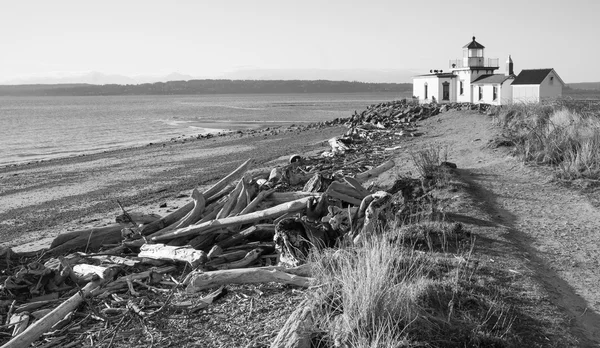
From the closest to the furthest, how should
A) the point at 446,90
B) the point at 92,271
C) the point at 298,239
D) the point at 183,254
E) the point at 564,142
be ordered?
the point at 92,271 < the point at 298,239 < the point at 183,254 < the point at 564,142 < the point at 446,90

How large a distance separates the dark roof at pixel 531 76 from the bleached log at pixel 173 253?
131 ft

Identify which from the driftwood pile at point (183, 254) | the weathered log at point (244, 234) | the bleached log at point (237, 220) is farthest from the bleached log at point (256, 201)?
the weathered log at point (244, 234)

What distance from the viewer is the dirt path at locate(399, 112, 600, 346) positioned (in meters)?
5.63

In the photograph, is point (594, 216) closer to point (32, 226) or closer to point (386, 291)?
point (386, 291)

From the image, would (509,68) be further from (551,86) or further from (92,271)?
(92,271)

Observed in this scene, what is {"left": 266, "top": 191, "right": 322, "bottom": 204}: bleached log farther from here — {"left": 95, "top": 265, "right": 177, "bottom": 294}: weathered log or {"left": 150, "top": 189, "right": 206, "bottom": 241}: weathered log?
{"left": 95, "top": 265, "right": 177, "bottom": 294}: weathered log

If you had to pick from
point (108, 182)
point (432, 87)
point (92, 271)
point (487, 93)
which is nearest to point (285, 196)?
point (92, 271)

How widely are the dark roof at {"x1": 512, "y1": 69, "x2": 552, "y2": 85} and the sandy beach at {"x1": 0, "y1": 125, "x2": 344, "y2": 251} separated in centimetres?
2127

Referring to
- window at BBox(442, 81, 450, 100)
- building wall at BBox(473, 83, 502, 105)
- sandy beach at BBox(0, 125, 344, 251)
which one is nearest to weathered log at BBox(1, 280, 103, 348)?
sandy beach at BBox(0, 125, 344, 251)

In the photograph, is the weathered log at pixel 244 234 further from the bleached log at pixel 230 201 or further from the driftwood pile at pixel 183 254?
the bleached log at pixel 230 201

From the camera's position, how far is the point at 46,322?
17.0 ft

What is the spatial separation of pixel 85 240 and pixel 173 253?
187cm

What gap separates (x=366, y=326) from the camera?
4332mm

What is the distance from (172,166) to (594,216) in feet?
Result: 49.7
